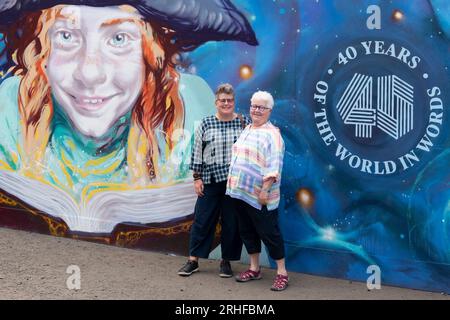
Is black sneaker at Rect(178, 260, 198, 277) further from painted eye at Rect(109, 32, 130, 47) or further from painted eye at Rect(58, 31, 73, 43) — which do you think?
painted eye at Rect(58, 31, 73, 43)

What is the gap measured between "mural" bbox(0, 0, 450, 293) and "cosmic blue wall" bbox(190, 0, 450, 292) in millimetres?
11

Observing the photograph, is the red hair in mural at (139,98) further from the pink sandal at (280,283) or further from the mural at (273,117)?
the pink sandal at (280,283)

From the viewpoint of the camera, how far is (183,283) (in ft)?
17.4

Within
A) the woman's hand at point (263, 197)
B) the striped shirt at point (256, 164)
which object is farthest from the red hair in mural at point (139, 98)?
the woman's hand at point (263, 197)

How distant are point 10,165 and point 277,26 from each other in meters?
3.37

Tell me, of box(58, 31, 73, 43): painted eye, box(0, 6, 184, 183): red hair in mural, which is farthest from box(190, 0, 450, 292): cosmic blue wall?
box(58, 31, 73, 43): painted eye

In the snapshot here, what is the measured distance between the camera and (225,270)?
5484mm

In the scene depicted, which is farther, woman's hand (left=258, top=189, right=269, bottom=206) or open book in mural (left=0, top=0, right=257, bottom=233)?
open book in mural (left=0, top=0, right=257, bottom=233)

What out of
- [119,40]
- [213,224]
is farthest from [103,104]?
[213,224]

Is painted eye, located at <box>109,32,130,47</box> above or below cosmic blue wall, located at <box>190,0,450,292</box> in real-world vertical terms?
above

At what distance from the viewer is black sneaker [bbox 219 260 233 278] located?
546 cm

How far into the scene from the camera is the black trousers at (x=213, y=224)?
17.8 ft

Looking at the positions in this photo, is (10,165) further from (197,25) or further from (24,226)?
(197,25)
